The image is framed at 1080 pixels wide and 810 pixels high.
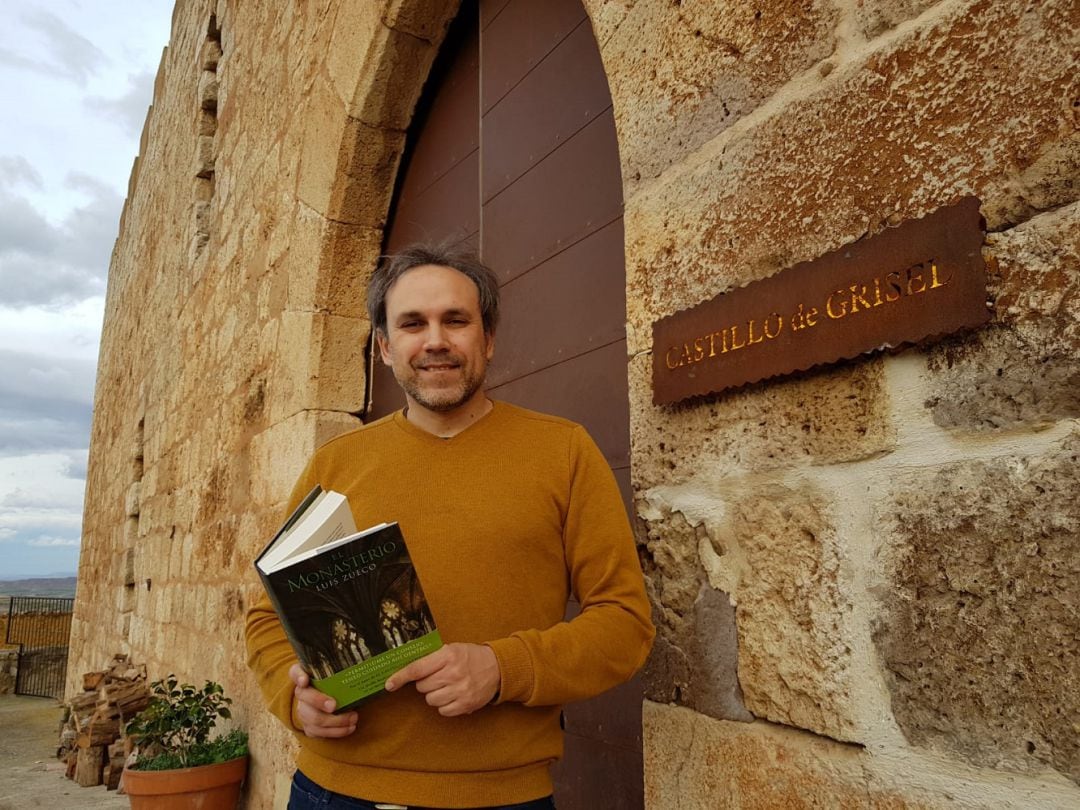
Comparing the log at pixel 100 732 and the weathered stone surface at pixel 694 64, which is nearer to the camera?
the weathered stone surface at pixel 694 64

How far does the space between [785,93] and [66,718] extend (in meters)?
7.41

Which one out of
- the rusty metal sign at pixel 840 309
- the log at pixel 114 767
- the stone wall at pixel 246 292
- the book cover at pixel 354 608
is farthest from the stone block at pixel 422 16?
the log at pixel 114 767

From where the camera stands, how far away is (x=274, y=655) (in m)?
1.34

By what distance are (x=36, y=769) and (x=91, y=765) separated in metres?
1.40

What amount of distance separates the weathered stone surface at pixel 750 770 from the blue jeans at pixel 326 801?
20 centimetres

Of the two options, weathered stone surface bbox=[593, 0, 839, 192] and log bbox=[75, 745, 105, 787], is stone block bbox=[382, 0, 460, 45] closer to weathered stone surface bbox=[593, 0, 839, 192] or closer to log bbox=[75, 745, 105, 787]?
weathered stone surface bbox=[593, 0, 839, 192]

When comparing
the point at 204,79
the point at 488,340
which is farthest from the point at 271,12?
the point at 488,340

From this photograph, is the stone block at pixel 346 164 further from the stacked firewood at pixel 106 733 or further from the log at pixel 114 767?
the log at pixel 114 767

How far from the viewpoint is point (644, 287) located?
55.4 inches

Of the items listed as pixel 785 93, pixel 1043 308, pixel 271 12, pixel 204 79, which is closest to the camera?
pixel 1043 308

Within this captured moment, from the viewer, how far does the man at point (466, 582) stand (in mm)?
1135

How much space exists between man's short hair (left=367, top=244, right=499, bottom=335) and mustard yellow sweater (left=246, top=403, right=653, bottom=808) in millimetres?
226

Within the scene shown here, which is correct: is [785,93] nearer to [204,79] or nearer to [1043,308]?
[1043,308]

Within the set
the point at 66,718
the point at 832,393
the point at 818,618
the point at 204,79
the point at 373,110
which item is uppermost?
the point at 204,79
